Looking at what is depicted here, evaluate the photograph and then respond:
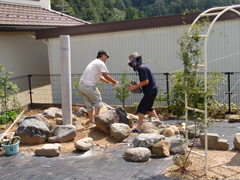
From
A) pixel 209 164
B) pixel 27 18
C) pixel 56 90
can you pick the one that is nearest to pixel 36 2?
pixel 27 18

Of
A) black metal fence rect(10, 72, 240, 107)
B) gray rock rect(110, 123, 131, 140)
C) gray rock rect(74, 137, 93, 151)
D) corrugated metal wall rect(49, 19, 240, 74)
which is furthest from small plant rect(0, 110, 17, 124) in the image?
gray rock rect(110, 123, 131, 140)

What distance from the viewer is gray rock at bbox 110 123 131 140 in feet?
22.1

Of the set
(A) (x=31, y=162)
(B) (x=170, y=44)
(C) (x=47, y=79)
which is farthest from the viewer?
(C) (x=47, y=79)

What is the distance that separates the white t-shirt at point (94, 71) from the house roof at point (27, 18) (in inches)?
159

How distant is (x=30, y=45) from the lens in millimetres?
13055

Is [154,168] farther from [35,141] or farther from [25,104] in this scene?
[25,104]

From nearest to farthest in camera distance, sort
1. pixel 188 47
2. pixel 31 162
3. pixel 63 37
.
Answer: pixel 188 47
pixel 31 162
pixel 63 37

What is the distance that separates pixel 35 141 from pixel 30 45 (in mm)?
7047

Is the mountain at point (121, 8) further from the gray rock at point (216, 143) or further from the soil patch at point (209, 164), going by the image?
the gray rock at point (216, 143)

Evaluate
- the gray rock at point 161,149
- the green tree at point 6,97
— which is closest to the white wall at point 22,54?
the green tree at point 6,97

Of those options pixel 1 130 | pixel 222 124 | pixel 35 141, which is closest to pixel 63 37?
pixel 35 141

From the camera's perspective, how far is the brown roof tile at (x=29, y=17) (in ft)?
35.6

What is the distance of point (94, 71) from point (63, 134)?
1626 mm

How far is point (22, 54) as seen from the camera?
41.1 feet
